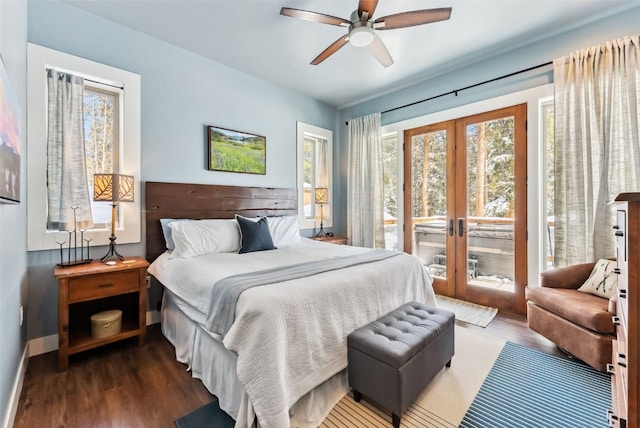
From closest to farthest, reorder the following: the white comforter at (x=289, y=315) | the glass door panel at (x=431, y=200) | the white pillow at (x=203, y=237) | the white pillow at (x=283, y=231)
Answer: the white comforter at (x=289, y=315) → the white pillow at (x=203, y=237) → the white pillow at (x=283, y=231) → the glass door panel at (x=431, y=200)

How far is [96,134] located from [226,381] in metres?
2.59

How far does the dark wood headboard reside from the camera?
2.89m

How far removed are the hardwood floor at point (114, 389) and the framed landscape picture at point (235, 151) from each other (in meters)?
2.08

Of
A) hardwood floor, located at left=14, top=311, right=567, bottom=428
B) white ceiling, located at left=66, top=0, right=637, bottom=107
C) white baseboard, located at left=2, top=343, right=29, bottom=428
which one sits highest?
white ceiling, located at left=66, top=0, right=637, bottom=107

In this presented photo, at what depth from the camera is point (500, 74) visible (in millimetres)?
3258

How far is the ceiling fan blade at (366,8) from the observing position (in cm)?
199

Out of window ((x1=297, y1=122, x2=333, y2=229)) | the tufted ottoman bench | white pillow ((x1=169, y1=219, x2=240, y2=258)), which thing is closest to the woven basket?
white pillow ((x1=169, y1=219, x2=240, y2=258))

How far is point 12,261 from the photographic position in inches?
66.5

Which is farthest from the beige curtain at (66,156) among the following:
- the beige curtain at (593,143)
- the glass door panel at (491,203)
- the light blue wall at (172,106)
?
the beige curtain at (593,143)

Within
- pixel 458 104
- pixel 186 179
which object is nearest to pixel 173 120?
pixel 186 179

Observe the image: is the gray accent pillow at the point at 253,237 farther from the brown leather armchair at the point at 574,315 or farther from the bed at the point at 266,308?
the brown leather armchair at the point at 574,315

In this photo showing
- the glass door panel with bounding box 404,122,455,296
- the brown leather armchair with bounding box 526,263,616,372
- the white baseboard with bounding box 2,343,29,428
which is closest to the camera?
the white baseboard with bounding box 2,343,29,428

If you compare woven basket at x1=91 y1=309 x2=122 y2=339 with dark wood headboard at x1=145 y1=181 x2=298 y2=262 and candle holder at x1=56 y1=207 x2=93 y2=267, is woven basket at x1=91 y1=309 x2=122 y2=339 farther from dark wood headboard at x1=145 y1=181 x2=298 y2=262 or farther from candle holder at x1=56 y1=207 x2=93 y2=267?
dark wood headboard at x1=145 y1=181 x2=298 y2=262

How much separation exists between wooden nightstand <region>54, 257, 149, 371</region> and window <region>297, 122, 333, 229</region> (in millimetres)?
2432
